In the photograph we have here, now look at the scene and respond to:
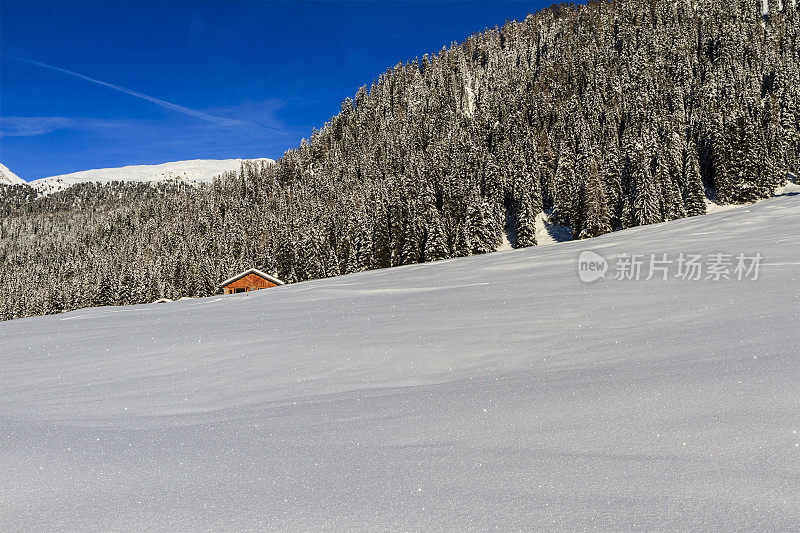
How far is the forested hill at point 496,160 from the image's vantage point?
5934 cm

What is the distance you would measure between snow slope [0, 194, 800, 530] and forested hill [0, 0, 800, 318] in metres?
50.0

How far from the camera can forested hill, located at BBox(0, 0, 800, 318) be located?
59.3m

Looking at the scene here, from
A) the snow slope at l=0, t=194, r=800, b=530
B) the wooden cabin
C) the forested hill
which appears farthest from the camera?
the forested hill

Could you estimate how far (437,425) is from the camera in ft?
12.5

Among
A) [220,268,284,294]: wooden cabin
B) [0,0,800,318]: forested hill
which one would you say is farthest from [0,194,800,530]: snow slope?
[0,0,800,318]: forested hill

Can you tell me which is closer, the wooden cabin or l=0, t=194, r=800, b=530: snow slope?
l=0, t=194, r=800, b=530: snow slope

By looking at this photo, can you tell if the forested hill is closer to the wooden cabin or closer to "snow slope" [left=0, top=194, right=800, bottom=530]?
the wooden cabin

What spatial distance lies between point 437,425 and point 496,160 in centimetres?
7948

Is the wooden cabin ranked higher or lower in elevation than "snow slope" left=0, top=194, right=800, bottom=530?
higher

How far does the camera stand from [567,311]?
8.05m

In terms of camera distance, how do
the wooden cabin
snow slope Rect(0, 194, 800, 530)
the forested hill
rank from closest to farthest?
snow slope Rect(0, 194, 800, 530) < the wooden cabin < the forested hill

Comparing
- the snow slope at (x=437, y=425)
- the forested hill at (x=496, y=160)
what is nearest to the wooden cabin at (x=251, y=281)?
the forested hill at (x=496, y=160)

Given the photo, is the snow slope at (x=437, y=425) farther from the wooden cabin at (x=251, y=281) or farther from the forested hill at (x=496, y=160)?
the forested hill at (x=496, y=160)

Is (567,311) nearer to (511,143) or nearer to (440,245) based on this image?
(440,245)
